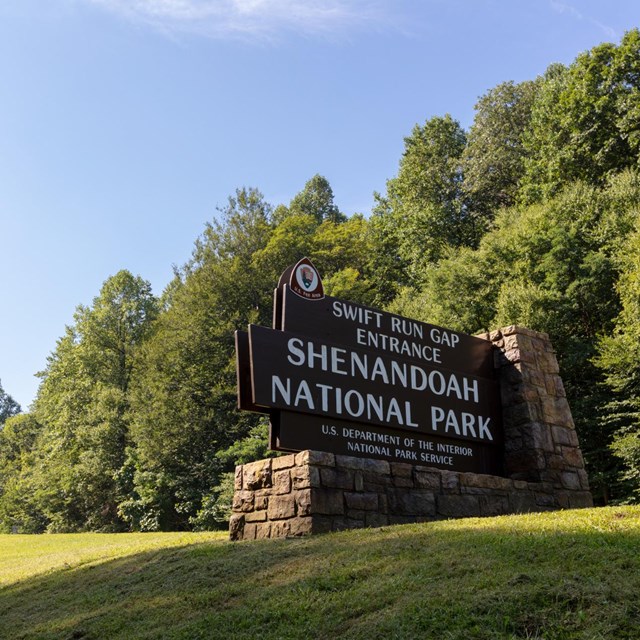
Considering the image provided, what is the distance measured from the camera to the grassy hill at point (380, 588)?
4426 millimetres

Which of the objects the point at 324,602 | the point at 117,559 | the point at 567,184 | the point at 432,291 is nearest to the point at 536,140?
the point at 567,184

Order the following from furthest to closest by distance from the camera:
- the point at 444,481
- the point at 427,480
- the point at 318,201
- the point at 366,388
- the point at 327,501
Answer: the point at 318,201, the point at 366,388, the point at 444,481, the point at 427,480, the point at 327,501

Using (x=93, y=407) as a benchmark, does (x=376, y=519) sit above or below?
below

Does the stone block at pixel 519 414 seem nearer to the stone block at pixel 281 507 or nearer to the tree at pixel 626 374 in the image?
the stone block at pixel 281 507

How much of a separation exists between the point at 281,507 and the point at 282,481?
1.05 ft

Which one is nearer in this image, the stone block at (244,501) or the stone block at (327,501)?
the stone block at (327,501)

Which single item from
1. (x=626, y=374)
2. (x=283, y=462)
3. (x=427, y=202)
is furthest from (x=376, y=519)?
(x=427, y=202)

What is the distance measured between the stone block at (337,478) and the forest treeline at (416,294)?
11.7 m

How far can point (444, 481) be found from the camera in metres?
9.88

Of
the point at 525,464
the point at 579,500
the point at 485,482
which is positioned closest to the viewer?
the point at 485,482

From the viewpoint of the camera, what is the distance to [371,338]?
10445 millimetres

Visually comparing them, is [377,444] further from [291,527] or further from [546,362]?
[546,362]

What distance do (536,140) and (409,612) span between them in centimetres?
3032

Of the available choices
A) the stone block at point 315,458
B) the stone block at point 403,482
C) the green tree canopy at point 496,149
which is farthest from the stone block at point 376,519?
the green tree canopy at point 496,149
